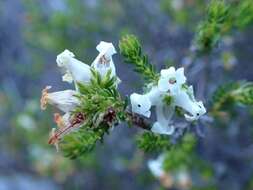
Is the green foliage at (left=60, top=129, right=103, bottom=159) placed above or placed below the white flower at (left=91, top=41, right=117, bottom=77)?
below

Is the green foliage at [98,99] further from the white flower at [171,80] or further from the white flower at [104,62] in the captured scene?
the white flower at [171,80]

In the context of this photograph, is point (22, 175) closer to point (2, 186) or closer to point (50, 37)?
point (2, 186)

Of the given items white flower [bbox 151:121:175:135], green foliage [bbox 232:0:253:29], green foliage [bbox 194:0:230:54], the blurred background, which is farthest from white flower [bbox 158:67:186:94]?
the blurred background

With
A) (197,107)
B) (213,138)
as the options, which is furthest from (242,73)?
(197,107)

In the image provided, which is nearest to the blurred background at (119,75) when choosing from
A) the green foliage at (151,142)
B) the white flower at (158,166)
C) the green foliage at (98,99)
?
the white flower at (158,166)

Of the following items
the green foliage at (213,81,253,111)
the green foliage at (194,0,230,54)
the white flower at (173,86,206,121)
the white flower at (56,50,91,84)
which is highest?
the green foliage at (194,0,230,54)

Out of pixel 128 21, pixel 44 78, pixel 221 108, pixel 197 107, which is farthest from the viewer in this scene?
pixel 44 78

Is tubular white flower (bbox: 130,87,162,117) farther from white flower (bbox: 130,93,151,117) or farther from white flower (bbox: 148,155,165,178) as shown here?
white flower (bbox: 148,155,165,178)
